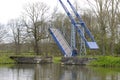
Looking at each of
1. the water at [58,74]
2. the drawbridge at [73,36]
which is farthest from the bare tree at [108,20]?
the water at [58,74]

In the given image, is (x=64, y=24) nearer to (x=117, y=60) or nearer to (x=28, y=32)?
(x=28, y=32)

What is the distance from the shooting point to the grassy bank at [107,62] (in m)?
40.9

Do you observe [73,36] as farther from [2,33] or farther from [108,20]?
[2,33]

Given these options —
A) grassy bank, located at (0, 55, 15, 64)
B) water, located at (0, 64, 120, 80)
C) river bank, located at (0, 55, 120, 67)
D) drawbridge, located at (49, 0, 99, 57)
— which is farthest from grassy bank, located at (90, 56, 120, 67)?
grassy bank, located at (0, 55, 15, 64)

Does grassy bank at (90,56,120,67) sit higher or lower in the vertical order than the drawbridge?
lower

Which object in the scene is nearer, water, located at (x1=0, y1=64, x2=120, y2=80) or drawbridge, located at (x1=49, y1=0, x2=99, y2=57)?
water, located at (x1=0, y1=64, x2=120, y2=80)

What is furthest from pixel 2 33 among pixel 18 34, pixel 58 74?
pixel 58 74

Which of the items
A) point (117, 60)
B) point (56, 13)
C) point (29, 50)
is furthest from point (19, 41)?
point (117, 60)

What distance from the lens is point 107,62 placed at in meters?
41.7

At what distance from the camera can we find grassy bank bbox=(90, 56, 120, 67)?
40875mm

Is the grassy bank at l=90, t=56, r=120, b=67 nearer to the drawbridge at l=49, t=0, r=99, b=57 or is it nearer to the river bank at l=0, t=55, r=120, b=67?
the river bank at l=0, t=55, r=120, b=67

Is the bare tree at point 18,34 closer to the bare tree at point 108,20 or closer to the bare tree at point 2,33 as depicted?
the bare tree at point 2,33

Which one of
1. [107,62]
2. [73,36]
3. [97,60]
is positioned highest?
[73,36]

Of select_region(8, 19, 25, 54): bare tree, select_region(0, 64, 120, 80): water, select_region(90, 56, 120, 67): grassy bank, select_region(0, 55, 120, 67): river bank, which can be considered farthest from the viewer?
select_region(8, 19, 25, 54): bare tree
